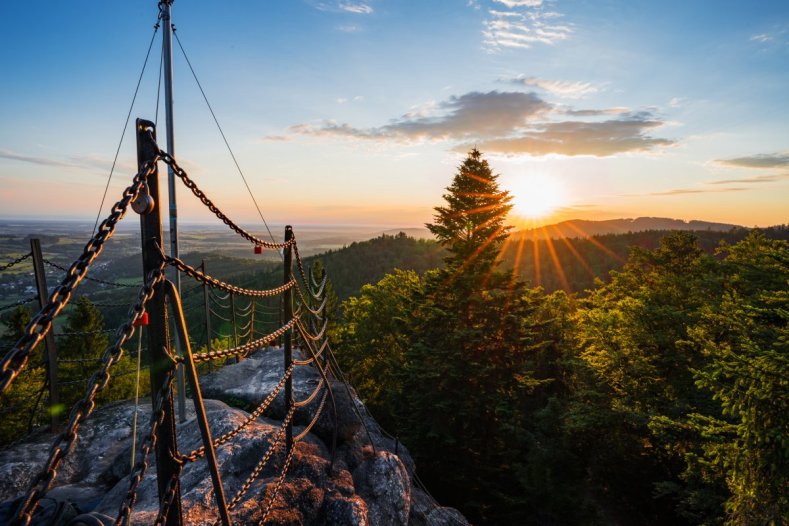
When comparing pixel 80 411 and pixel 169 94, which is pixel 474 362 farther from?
pixel 80 411

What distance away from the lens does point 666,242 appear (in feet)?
73.3

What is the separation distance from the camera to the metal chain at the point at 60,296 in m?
1.26

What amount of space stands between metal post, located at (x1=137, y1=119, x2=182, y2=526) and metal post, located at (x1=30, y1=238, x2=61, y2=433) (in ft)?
20.2

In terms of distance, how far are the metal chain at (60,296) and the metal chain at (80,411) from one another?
0.27 ft

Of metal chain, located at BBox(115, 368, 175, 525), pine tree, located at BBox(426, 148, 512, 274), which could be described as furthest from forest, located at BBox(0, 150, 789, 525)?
metal chain, located at BBox(115, 368, 175, 525)

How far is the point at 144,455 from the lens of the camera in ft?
5.82

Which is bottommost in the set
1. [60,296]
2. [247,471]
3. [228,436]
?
[247,471]

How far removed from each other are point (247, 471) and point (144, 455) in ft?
12.8

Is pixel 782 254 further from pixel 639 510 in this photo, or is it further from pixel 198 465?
pixel 639 510

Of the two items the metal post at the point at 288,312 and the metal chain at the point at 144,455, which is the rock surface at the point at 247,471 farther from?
the metal chain at the point at 144,455

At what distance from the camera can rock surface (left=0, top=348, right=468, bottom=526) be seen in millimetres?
4254

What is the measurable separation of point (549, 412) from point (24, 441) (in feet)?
63.6

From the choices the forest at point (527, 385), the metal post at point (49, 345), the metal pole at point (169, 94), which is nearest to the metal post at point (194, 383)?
the metal pole at point (169, 94)

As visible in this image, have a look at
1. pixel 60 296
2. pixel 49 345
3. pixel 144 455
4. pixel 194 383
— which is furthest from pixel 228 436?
pixel 49 345
